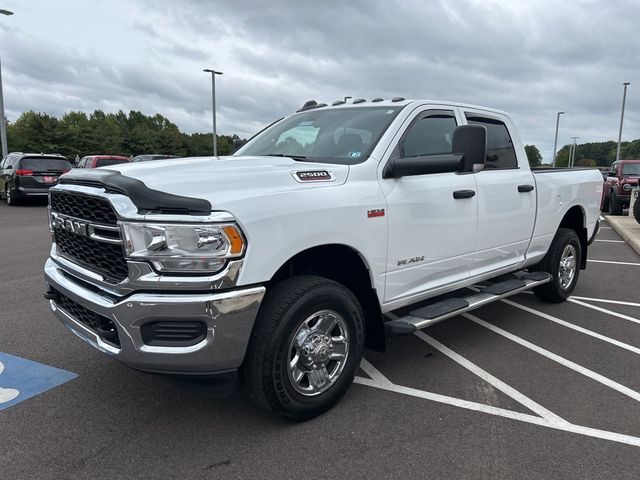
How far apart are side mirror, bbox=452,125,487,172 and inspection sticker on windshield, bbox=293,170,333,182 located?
912 millimetres

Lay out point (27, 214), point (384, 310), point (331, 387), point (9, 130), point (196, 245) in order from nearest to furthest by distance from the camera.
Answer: point (196, 245) → point (331, 387) → point (384, 310) → point (27, 214) → point (9, 130)

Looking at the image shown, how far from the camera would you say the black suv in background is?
54.4ft

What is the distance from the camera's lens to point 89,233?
285 cm

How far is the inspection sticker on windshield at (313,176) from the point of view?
10.0 feet

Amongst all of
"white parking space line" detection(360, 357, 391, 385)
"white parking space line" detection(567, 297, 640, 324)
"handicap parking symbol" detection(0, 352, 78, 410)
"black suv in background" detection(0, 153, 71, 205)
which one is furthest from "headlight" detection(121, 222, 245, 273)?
"black suv in background" detection(0, 153, 71, 205)

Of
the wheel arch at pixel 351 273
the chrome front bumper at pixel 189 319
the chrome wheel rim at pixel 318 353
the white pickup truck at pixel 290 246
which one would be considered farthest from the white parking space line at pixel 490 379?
the chrome front bumper at pixel 189 319

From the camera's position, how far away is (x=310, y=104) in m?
4.90

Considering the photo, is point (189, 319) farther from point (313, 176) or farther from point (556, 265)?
point (556, 265)

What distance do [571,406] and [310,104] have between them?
3385 millimetres

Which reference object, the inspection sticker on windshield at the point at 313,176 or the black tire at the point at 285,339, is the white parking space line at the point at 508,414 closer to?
the black tire at the point at 285,339

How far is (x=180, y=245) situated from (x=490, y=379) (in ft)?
8.37

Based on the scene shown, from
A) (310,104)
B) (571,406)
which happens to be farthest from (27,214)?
(571,406)

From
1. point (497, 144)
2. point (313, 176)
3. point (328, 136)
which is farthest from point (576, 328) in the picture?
point (313, 176)

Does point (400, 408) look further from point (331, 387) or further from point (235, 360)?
point (235, 360)
